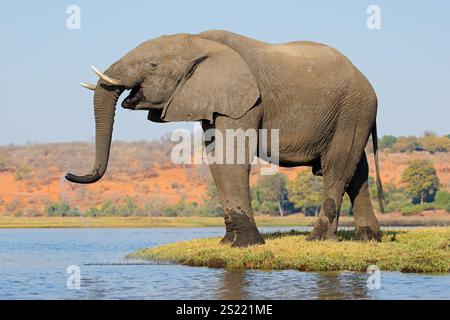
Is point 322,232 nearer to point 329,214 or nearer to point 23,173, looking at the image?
point 329,214

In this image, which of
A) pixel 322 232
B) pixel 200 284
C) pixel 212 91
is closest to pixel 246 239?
pixel 322 232

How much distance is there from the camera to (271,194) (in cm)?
8344

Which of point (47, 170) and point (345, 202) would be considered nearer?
point (345, 202)

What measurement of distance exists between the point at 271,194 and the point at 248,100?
61.1 metres

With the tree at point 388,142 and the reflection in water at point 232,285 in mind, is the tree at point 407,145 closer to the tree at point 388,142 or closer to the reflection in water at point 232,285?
the tree at point 388,142

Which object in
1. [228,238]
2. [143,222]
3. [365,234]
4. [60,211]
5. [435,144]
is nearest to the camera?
[228,238]

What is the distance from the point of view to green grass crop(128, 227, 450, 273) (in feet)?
69.1

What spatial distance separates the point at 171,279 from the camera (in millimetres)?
19703

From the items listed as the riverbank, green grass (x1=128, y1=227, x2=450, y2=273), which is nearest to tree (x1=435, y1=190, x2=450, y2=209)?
the riverbank

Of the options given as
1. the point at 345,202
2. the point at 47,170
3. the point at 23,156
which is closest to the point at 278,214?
the point at 345,202

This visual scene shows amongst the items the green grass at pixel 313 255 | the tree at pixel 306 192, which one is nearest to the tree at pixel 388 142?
the tree at pixel 306 192

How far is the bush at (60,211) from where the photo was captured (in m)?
83.5

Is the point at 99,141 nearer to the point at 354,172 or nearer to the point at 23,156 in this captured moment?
the point at 354,172

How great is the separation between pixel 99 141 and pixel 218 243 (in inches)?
168
